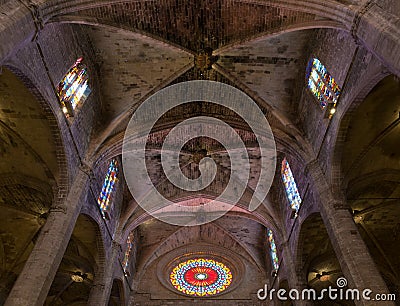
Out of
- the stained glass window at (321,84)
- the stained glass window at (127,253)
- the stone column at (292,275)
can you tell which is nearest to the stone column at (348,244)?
the stained glass window at (321,84)

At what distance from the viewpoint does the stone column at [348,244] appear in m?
7.43

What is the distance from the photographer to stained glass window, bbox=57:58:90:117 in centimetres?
1012

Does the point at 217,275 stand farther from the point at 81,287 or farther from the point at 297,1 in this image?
the point at 297,1

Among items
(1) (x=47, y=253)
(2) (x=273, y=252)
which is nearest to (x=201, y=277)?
(2) (x=273, y=252)

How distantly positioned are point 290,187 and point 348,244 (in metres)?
5.35

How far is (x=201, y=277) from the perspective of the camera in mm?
17938

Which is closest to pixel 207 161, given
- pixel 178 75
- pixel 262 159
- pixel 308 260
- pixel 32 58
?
pixel 262 159

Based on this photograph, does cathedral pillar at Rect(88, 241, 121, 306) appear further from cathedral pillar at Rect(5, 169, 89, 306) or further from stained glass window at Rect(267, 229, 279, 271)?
stained glass window at Rect(267, 229, 279, 271)

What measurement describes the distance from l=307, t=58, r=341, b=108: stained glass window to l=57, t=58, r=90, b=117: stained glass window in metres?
7.25

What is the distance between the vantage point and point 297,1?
857 cm

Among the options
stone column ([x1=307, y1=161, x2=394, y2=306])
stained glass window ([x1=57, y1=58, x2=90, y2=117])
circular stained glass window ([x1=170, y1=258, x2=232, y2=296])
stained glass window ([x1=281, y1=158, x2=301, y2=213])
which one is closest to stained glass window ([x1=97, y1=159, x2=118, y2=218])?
stained glass window ([x1=57, y1=58, x2=90, y2=117])

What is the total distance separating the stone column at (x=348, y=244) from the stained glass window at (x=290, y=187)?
8.43 ft

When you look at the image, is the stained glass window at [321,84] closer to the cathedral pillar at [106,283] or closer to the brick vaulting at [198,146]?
the brick vaulting at [198,146]

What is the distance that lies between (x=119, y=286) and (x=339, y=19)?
12544 millimetres
